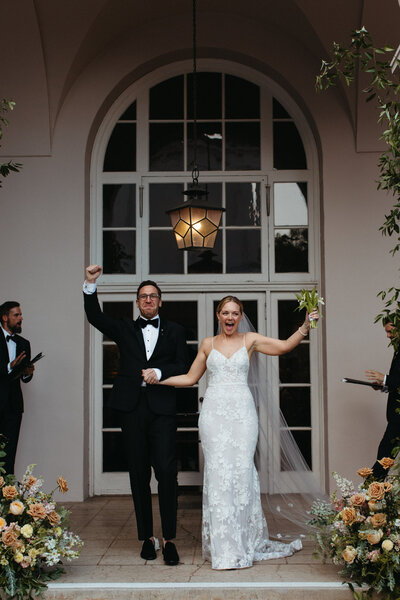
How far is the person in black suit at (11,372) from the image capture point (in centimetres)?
592

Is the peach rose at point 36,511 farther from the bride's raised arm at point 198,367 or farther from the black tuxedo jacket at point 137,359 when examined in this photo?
the bride's raised arm at point 198,367

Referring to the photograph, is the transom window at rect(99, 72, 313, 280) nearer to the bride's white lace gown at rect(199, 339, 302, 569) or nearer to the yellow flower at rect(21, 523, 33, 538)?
the bride's white lace gown at rect(199, 339, 302, 569)

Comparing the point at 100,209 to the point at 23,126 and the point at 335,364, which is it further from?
the point at 335,364

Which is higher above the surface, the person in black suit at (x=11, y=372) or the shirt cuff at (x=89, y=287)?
the shirt cuff at (x=89, y=287)

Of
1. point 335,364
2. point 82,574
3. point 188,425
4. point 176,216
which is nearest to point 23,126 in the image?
point 176,216

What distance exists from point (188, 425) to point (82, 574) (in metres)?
2.81

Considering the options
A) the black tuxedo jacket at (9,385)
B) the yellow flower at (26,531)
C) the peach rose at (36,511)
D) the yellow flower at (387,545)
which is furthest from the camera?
the black tuxedo jacket at (9,385)

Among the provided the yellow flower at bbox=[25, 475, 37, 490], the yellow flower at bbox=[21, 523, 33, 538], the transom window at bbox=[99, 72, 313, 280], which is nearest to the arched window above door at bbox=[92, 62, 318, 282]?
the transom window at bbox=[99, 72, 313, 280]

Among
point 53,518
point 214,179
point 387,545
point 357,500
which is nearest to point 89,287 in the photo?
point 53,518

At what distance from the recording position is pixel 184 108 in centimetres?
718

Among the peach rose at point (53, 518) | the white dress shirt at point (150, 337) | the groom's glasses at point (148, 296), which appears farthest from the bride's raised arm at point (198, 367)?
the peach rose at point (53, 518)

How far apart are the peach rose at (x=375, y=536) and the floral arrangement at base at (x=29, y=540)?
191 centimetres

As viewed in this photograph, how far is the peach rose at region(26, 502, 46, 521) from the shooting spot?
3.95 meters

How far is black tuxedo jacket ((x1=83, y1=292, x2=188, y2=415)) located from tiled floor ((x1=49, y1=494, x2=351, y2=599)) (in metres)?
1.11
